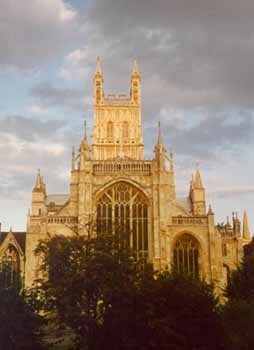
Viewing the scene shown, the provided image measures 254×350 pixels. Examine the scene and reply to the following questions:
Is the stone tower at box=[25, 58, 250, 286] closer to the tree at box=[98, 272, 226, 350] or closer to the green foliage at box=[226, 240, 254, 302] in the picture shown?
the green foliage at box=[226, 240, 254, 302]

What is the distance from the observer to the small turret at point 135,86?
99.8 meters

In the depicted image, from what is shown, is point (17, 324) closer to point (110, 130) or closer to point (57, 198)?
point (57, 198)

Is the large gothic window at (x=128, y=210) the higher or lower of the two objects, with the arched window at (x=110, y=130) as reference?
lower

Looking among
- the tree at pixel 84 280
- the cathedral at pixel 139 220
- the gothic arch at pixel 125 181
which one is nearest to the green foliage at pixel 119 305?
the tree at pixel 84 280

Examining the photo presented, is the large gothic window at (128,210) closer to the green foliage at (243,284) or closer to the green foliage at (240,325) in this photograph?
the green foliage at (243,284)

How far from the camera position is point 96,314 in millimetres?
31344

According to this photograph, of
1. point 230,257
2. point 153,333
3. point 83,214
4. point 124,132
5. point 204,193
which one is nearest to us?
point 153,333

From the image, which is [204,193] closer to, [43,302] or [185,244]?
[185,244]

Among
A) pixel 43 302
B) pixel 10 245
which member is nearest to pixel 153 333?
pixel 43 302

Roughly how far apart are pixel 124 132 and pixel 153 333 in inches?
2663

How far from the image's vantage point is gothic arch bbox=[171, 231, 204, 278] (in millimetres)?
56531

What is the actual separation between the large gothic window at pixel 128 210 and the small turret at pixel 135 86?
44143 millimetres

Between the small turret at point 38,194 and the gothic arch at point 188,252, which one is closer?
the gothic arch at point 188,252

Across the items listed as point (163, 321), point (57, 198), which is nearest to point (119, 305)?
point (163, 321)
